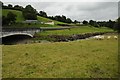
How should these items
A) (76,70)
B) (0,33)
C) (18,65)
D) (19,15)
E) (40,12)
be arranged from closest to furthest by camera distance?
(76,70) → (18,65) → (0,33) → (19,15) → (40,12)

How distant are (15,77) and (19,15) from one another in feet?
446

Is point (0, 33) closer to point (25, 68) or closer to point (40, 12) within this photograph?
point (25, 68)

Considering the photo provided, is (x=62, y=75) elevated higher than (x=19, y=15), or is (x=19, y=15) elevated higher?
(x=19, y=15)

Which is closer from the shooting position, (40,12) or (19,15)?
(19,15)

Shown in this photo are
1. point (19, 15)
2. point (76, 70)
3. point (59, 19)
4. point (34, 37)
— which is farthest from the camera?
point (59, 19)

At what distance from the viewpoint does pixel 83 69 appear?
13781 millimetres

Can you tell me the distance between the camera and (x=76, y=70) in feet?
44.4

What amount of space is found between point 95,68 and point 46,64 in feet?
11.6

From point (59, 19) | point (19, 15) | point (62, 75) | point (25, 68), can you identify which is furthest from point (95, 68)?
point (59, 19)

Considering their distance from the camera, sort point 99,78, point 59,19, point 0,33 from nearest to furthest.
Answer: point 99,78
point 0,33
point 59,19

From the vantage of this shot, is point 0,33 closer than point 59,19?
Yes

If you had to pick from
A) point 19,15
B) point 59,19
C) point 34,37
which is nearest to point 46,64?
point 34,37

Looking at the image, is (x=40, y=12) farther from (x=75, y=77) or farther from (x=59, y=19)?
(x=75, y=77)

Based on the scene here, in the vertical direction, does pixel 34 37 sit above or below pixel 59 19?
below
